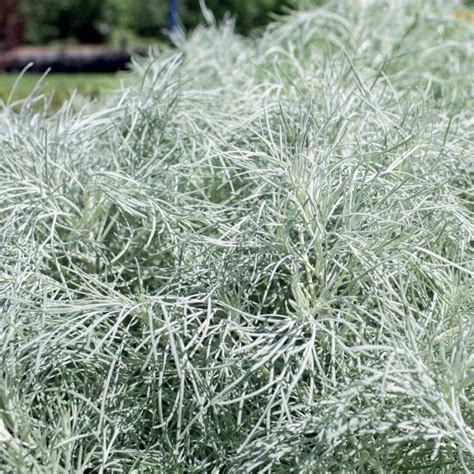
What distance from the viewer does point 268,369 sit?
123 cm

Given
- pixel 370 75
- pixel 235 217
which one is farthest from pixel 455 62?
pixel 235 217

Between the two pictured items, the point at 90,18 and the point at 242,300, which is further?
the point at 90,18

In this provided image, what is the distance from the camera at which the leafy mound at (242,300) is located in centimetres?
110

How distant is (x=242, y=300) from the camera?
4.46ft

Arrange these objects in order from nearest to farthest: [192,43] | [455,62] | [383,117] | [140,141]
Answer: [383,117], [140,141], [455,62], [192,43]

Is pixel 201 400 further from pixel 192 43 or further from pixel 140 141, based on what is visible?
pixel 192 43

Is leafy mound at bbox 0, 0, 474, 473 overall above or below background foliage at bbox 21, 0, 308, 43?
above

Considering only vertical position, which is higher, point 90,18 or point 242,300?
point 242,300

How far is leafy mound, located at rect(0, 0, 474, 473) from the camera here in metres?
1.10

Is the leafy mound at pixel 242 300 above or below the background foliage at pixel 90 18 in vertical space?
above

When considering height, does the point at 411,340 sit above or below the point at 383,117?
below

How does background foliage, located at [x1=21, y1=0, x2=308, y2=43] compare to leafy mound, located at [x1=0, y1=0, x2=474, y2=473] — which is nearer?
leafy mound, located at [x1=0, y1=0, x2=474, y2=473]

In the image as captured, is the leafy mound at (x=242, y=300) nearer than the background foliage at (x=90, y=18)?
Yes

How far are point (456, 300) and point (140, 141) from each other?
759 mm
